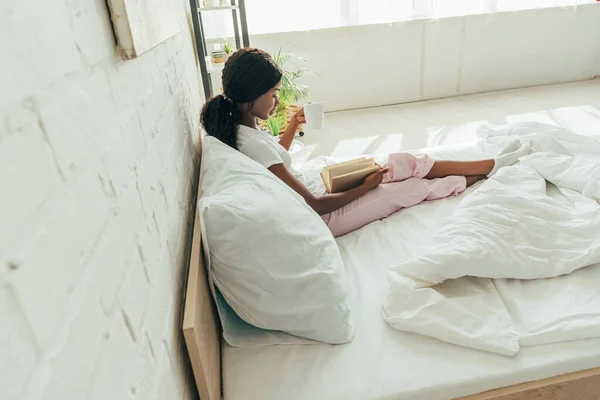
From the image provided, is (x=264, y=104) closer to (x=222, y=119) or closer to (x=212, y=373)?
(x=222, y=119)

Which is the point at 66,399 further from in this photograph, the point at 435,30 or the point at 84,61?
the point at 435,30

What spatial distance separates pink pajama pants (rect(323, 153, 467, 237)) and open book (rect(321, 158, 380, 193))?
0.06 m

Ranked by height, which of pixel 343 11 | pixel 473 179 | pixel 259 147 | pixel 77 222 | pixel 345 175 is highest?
pixel 77 222

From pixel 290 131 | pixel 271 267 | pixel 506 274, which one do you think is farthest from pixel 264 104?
pixel 506 274

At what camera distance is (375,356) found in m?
0.98

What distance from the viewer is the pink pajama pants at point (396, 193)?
155cm

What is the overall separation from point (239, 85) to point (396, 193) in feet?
2.20

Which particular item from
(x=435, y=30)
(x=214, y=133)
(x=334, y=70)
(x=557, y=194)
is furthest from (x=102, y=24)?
(x=435, y=30)

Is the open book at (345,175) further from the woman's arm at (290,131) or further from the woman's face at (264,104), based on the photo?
the woman's arm at (290,131)

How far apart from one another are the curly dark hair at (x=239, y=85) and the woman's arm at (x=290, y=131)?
42cm

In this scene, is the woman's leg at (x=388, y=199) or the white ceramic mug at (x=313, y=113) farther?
the white ceramic mug at (x=313, y=113)

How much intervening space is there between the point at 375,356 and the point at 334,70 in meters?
3.38

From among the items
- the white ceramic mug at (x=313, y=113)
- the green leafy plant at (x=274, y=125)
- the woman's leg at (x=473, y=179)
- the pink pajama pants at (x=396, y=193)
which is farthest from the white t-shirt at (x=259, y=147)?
the green leafy plant at (x=274, y=125)

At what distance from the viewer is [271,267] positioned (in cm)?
98
